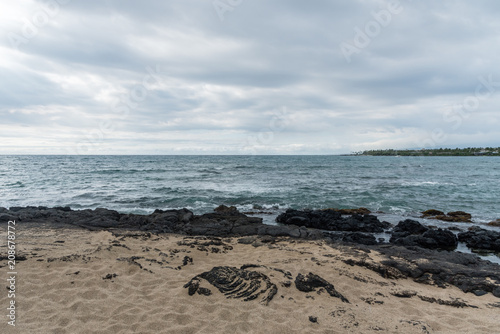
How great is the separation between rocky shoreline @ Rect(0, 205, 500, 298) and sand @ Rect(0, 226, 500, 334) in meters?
0.51

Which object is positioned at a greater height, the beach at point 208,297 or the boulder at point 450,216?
the beach at point 208,297

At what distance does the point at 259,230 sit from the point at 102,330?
7.16 m

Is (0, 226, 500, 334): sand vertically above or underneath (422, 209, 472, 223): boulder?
above

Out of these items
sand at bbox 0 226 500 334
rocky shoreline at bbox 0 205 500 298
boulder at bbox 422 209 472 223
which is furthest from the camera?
boulder at bbox 422 209 472 223

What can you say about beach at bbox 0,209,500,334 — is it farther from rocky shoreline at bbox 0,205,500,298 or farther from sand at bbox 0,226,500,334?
rocky shoreline at bbox 0,205,500,298

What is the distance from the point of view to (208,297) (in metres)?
4.99

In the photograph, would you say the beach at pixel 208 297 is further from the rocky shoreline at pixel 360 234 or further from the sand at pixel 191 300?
the rocky shoreline at pixel 360 234

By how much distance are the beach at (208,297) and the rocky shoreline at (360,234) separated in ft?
0.97

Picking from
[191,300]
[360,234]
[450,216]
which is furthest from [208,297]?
[450,216]

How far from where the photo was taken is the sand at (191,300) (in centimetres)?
Result: 422

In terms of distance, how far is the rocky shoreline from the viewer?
6.67 m

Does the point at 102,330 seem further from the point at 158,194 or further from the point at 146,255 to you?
the point at 158,194

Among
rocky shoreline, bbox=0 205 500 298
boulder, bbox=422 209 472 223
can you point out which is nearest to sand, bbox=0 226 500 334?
rocky shoreline, bbox=0 205 500 298

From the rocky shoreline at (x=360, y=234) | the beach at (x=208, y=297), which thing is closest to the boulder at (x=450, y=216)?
the rocky shoreline at (x=360, y=234)
